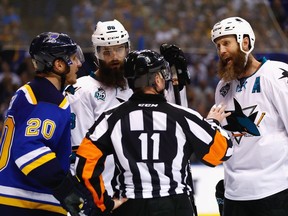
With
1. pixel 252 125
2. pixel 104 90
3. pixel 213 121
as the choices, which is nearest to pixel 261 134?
pixel 252 125

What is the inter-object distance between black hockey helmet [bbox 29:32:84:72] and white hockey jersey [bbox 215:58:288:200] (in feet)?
3.26

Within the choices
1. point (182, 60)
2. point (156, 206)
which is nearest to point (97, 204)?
point (156, 206)

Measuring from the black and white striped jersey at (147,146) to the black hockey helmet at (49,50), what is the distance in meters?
0.48

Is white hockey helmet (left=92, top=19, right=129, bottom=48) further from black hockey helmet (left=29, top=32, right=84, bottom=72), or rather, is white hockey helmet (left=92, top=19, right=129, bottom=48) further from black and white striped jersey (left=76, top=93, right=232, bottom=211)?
black and white striped jersey (left=76, top=93, right=232, bottom=211)

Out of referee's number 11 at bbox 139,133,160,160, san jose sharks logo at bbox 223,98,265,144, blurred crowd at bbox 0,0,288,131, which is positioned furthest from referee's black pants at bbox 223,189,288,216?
blurred crowd at bbox 0,0,288,131

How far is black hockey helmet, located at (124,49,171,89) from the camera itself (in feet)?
10.2

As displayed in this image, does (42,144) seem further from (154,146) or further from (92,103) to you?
(92,103)

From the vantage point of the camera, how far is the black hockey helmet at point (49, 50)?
3.39m

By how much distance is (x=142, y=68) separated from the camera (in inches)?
122

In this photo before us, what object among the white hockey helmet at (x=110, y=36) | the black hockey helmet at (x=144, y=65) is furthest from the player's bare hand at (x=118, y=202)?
the white hockey helmet at (x=110, y=36)

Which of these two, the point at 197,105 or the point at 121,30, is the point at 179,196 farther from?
the point at 197,105

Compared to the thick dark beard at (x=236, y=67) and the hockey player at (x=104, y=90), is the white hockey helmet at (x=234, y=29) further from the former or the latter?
the hockey player at (x=104, y=90)

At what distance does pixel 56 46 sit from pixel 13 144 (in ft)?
1.76

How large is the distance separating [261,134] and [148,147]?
901mm
